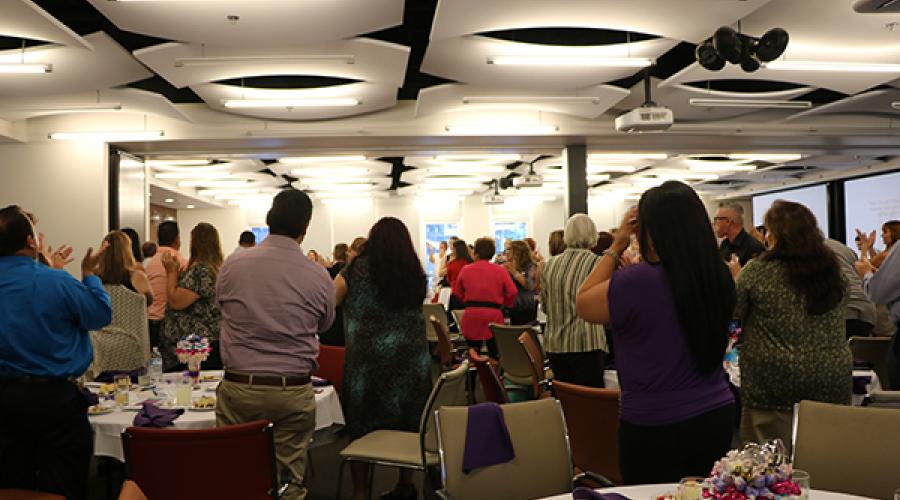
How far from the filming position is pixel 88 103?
29.2ft

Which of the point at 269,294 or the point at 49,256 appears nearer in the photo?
the point at 269,294

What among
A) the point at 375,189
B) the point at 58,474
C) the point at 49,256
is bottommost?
the point at 58,474

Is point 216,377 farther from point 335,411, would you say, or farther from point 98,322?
point 98,322

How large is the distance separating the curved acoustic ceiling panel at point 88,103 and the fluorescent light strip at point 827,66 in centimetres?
660

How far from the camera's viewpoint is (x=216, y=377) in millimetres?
4418

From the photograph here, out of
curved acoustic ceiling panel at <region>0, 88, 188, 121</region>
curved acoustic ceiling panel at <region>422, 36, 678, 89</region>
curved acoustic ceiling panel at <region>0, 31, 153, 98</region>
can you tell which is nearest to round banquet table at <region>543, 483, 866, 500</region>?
curved acoustic ceiling panel at <region>422, 36, 678, 89</region>

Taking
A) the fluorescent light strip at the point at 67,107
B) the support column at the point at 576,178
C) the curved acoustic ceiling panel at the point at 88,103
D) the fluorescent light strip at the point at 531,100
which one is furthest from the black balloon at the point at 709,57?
the fluorescent light strip at the point at 67,107

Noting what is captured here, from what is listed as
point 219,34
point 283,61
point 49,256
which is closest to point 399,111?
point 283,61

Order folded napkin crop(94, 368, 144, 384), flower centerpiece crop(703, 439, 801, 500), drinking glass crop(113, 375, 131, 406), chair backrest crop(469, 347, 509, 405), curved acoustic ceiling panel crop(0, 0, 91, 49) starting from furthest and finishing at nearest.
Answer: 1. curved acoustic ceiling panel crop(0, 0, 91, 49)
2. folded napkin crop(94, 368, 144, 384)
3. chair backrest crop(469, 347, 509, 405)
4. drinking glass crop(113, 375, 131, 406)
5. flower centerpiece crop(703, 439, 801, 500)

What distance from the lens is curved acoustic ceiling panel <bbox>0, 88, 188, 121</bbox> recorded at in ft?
28.5

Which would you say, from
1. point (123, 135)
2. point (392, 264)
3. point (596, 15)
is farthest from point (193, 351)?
point (123, 135)

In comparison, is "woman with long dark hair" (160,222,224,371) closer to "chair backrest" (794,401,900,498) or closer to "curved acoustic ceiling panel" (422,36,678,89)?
"curved acoustic ceiling panel" (422,36,678,89)

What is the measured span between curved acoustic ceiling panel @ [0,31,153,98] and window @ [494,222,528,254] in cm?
1482

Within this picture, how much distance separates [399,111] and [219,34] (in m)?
4.07
